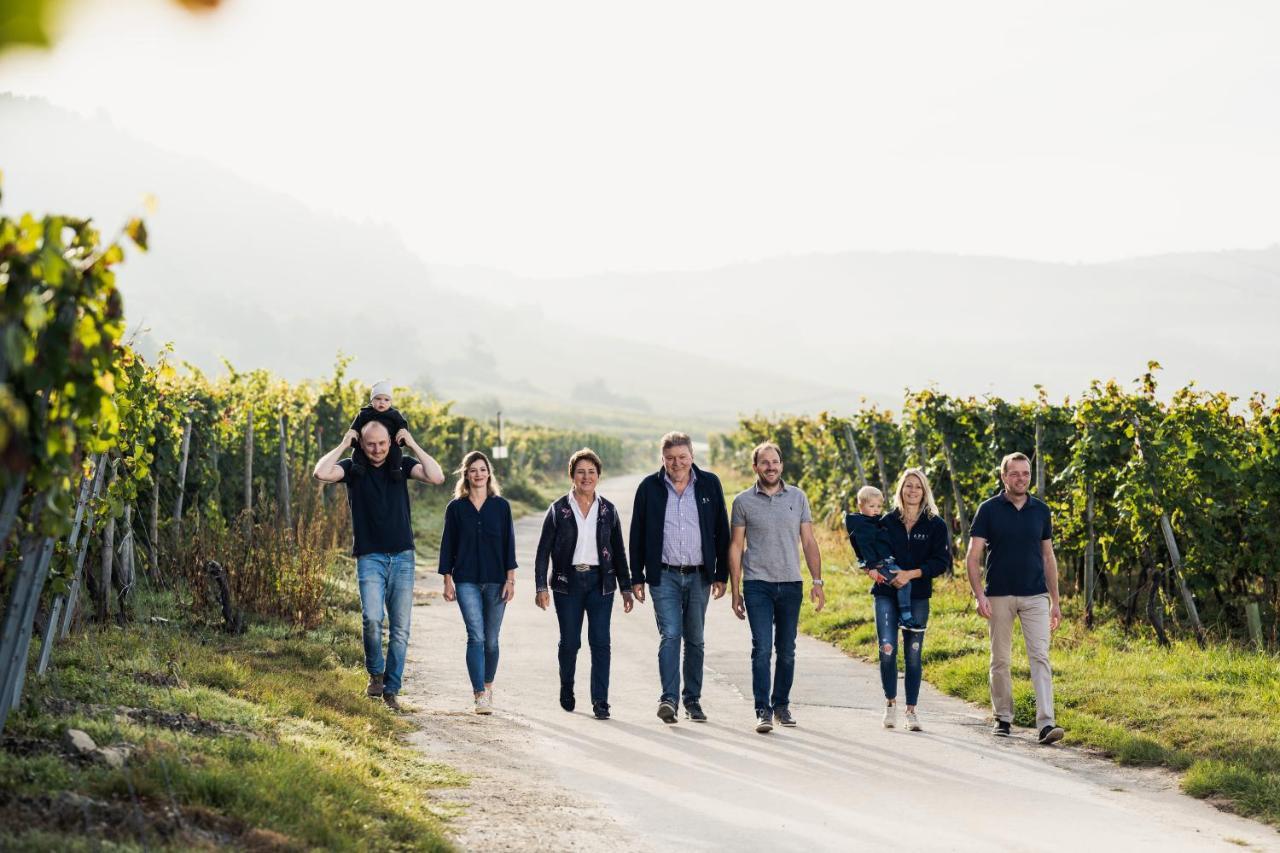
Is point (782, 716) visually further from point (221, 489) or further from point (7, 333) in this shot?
point (221, 489)

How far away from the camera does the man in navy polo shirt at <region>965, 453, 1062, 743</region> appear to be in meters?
8.59

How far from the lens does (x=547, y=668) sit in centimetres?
1138

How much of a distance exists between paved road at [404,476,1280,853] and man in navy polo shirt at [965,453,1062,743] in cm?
42

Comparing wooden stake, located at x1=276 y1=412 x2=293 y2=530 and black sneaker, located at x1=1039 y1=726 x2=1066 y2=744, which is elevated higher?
wooden stake, located at x1=276 y1=412 x2=293 y2=530

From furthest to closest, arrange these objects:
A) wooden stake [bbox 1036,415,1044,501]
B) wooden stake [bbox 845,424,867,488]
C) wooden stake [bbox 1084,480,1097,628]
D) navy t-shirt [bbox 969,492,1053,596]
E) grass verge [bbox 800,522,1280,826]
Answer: wooden stake [bbox 845,424,867,488], wooden stake [bbox 1036,415,1044,501], wooden stake [bbox 1084,480,1097,628], navy t-shirt [bbox 969,492,1053,596], grass verge [bbox 800,522,1280,826]

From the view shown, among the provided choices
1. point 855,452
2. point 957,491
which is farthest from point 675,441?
point 855,452

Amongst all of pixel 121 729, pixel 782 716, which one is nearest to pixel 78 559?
pixel 121 729

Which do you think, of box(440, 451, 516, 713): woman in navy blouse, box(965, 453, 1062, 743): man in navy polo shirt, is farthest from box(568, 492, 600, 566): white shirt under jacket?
box(965, 453, 1062, 743): man in navy polo shirt

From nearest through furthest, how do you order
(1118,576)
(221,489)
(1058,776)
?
(1058,776) → (1118,576) → (221,489)

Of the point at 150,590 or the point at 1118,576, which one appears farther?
the point at 1118,576

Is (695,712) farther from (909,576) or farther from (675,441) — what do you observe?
(675,441)

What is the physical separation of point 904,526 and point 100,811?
578 cm

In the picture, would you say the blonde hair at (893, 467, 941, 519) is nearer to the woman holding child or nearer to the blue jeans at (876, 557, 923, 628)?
the woman holding child

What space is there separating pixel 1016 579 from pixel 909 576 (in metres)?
0.72
